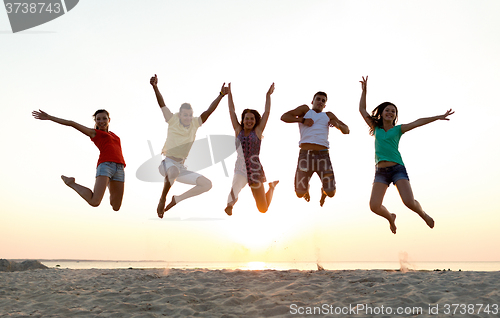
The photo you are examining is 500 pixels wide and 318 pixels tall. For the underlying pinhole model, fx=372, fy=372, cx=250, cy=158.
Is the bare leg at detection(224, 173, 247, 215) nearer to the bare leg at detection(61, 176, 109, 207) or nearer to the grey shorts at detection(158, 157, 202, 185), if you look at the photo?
the grey shorts at detection(158, 157, 202, 185)

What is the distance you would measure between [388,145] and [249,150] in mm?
2849

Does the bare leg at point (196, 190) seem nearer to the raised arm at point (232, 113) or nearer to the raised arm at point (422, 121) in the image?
the raised arm at point (232, 113)

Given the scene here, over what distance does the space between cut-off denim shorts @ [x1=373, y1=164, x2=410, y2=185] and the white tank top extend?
136cm

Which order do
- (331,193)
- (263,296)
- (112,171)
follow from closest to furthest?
(263,296) → (112,171) → (331,193)

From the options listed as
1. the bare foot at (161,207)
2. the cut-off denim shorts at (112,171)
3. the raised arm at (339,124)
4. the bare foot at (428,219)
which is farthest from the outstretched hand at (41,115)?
the bare foot at (428,219)

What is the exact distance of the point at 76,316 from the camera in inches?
246

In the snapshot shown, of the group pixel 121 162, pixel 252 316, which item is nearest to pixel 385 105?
pixel 252 316

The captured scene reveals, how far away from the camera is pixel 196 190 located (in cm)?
817

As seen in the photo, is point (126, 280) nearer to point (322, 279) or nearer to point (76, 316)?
point (76, 316)

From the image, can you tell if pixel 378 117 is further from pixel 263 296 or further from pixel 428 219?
pixel 263 296

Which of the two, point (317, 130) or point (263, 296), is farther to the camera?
point (317, 130)

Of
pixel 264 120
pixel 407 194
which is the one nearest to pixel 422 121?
pixel 407 194

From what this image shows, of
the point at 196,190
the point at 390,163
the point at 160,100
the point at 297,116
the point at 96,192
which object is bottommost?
the point at 96,192

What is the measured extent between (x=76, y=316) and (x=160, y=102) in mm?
4380
